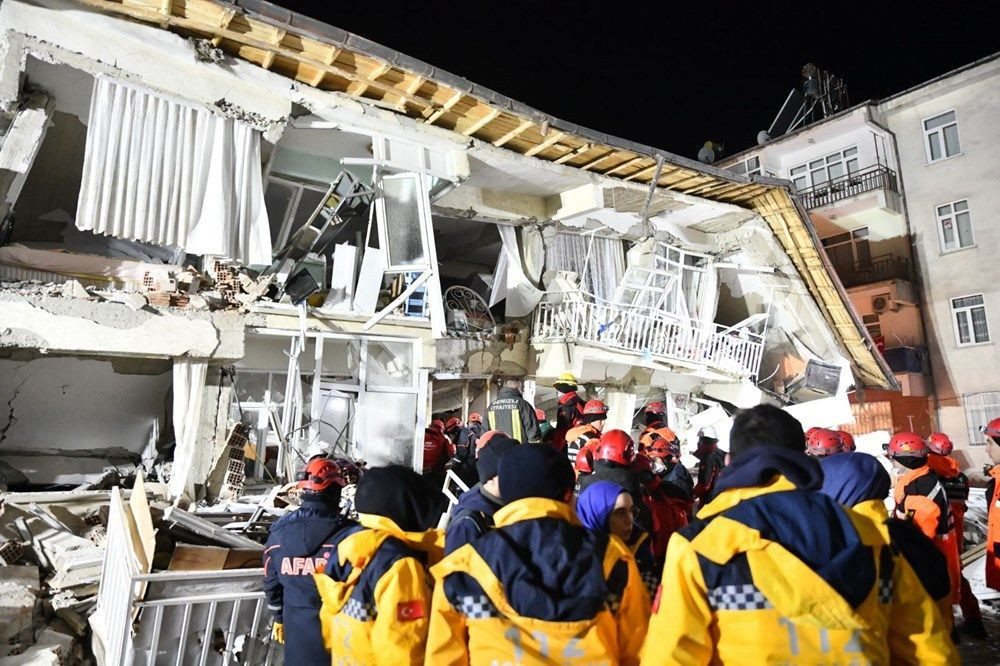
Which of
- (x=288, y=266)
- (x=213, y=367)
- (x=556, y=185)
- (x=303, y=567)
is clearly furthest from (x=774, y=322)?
(x=303, y=567)

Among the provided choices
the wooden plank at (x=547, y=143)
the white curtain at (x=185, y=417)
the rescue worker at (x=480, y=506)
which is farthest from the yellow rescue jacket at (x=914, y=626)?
the wooden plank at (x=547, y=143)

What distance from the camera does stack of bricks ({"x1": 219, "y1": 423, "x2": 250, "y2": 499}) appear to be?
27.9ft

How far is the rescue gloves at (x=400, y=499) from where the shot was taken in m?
3.13

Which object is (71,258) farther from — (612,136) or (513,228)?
(612,136)

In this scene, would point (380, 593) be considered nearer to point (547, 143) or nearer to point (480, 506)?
point (480, 506)

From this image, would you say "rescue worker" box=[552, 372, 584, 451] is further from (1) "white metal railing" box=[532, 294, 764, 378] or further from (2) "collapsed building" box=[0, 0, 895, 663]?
(1) "white metal railing" box=[532, 294, 764, 378]

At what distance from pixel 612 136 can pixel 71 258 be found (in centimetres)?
843

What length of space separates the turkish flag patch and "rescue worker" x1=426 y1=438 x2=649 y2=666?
331 mm

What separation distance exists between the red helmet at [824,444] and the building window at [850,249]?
19.4 metres

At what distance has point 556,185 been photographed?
12297mm

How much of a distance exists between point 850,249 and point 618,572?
24.7 meters

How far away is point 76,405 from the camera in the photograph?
30.9ft

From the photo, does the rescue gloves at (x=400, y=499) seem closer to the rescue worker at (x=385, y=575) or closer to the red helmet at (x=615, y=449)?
the rescue worker at (x=385, y=575)

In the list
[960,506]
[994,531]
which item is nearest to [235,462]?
[960,506]
